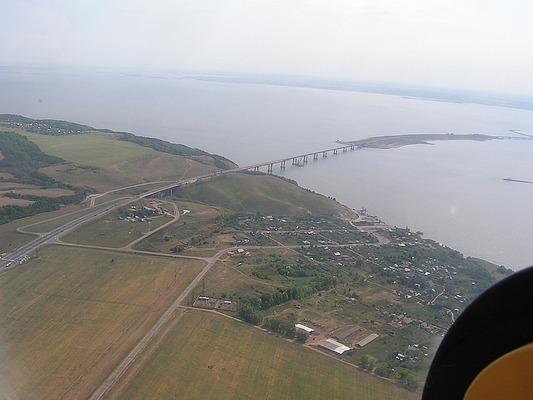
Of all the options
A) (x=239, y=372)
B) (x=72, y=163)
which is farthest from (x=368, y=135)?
(x=239, y=372)

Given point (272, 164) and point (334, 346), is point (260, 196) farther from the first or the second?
point (334, 346)

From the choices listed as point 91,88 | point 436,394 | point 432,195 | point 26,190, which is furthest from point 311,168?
point 91,88

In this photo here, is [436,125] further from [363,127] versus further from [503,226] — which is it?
[503,226]

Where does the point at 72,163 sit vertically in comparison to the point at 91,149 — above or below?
below

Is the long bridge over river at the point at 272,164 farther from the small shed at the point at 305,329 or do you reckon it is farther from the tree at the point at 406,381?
the tree at the point at 406,381

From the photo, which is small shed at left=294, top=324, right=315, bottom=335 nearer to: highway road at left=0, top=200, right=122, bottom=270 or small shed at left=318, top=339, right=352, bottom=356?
small shed at left=318, top=339, right=352, bottom=356

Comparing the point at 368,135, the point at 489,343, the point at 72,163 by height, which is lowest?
the point at 72,163

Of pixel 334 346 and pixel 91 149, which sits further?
pixel 91 149
